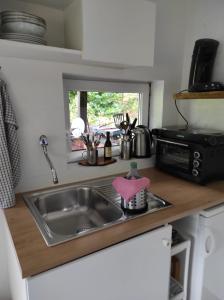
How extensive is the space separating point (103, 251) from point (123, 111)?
1285mm

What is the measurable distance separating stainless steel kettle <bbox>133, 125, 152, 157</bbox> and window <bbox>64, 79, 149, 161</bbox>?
0.56ft

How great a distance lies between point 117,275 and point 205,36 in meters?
1.73

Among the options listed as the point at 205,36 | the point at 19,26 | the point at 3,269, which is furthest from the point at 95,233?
the point at 205,36

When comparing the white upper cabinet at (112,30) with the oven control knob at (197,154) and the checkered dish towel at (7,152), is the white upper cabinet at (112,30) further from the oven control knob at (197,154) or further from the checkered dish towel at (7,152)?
the oven control knob at (197,154)

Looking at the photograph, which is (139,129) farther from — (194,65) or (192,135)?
(194,65)

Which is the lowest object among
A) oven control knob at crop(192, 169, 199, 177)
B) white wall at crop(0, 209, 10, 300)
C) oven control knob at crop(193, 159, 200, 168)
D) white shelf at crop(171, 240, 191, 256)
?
white wall at crop(0, 209, 10, 300)

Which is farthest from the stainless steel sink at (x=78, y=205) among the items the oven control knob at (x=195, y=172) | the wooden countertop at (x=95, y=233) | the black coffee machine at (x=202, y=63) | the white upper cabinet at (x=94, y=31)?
the black coffee machine at (x=202, y=63)

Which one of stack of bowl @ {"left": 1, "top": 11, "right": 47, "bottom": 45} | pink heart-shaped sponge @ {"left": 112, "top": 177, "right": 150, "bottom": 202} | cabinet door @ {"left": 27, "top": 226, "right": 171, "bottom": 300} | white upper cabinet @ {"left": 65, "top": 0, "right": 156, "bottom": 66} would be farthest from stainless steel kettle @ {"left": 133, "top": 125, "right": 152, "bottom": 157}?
stack of bowl @ {"left": 1, "top": 11, "right": 47, "bottom": 45}

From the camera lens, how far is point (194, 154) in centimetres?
145

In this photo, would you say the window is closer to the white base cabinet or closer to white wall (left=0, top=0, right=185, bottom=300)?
white wall (left=0, top=0, right=185, bottom=300)

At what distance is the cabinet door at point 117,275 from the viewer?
796mm

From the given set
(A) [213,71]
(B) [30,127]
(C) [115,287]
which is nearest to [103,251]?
(C) [115,287]

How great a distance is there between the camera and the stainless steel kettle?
5.80 ft

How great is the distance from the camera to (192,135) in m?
1.45
